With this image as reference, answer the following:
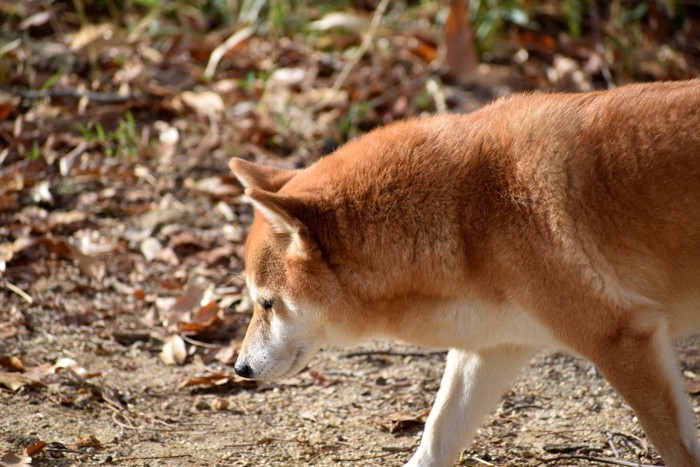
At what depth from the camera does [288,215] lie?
334 cm

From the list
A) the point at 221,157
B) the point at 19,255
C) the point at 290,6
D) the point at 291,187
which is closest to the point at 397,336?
the point at 291,187

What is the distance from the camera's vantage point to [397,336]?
3.64m

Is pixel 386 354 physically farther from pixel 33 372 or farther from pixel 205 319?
pixel 33 372

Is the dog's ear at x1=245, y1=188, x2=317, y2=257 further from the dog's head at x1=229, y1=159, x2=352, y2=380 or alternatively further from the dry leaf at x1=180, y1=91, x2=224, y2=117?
the dry leaf at x1=180, y1=91, x2=224, y2=117

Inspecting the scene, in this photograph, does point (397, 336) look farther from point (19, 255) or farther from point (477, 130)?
point (19, 255)

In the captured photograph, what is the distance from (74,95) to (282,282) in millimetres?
4095

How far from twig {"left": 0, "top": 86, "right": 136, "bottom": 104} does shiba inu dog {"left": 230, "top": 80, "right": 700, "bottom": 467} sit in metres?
3.75

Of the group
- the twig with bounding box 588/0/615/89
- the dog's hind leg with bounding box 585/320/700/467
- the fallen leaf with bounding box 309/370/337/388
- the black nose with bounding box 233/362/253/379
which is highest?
the dog's hind leg with bounding box 585/320/700/467

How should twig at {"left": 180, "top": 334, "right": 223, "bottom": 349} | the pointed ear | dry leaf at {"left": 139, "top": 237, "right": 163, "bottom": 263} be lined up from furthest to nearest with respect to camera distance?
dry leaf at {"left": 139, "top": 237, "right": 163, "bottom": 263} < twig at {"left": 180, "top": 334, "right": 223, "bottom": 349} < the pointed ear

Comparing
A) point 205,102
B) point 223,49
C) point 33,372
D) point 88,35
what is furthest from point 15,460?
point 88,35

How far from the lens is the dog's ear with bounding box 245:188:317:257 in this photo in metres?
3.27

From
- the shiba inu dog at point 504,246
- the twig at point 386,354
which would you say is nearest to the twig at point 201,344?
the twig at point 386,354

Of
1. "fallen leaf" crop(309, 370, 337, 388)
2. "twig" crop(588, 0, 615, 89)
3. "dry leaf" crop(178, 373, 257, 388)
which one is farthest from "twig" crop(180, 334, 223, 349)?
"twig" crop(588, 0, 615, 89)

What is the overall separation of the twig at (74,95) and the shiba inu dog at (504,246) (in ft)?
12.3
